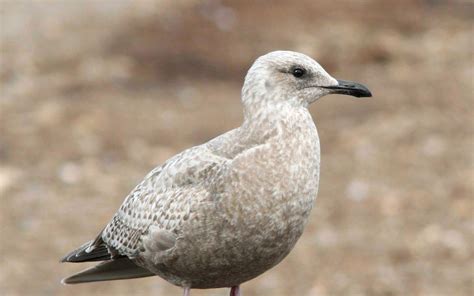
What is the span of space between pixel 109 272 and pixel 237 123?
26.9 ft

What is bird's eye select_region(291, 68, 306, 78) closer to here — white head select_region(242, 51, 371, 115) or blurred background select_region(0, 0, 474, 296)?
white head select_region(242, 51, 371, 115)

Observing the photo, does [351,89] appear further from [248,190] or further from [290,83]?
[248,190]

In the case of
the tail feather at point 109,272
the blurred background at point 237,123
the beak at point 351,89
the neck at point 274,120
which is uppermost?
the blurred background at point 237,123

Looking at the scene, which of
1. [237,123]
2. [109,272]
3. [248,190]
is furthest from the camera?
[237,123]

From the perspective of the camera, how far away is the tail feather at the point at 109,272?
19.2 ft

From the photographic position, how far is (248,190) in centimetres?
498

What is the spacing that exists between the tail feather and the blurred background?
4268 millimetres

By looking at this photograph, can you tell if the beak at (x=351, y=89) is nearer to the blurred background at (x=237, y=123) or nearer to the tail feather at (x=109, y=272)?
the tail feather at (x=109, y=272)

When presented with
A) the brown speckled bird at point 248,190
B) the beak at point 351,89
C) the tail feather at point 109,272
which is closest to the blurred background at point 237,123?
the tail feather at point 109,272

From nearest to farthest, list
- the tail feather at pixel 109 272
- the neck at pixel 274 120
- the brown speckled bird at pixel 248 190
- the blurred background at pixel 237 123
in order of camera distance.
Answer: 1. the brown speckled bird at pixel 248 190
2. the neck at pixel 274 120
3. the tail feather at pixel 109 272
4. the blurred background at pixel 237 123

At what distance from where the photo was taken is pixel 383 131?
13.6 m

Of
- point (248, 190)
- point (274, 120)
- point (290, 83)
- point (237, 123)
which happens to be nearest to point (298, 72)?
point (290, 83)

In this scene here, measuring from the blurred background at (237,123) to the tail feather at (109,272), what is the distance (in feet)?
14.0

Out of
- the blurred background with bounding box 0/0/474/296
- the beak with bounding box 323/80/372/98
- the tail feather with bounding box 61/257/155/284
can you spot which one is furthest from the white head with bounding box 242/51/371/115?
the blurred background with bounding box 0/0/474/296
